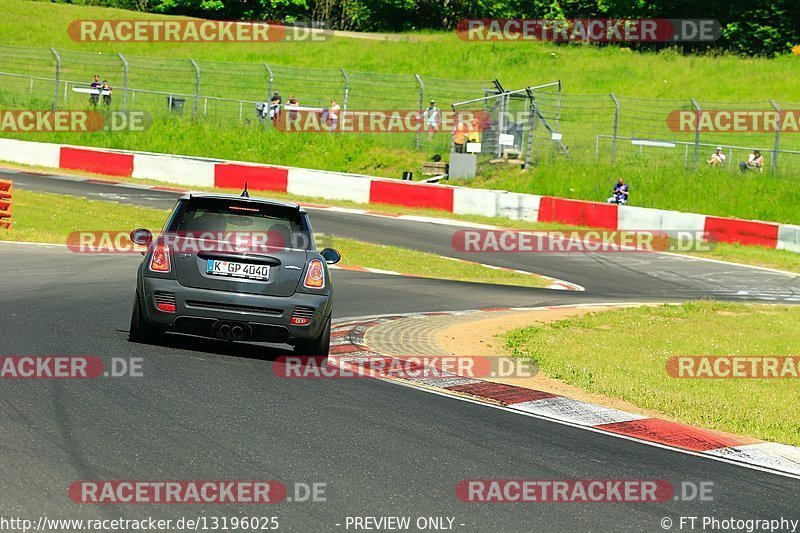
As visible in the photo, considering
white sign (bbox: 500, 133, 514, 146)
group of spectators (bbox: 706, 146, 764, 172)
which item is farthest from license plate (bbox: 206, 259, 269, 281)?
white sign (bbox: 500, 133, 514, 146)

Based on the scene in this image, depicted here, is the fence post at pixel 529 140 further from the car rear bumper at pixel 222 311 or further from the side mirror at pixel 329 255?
the car rear bumper at pixel 222 311

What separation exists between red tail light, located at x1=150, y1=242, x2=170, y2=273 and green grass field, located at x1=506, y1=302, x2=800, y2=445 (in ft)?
12.2

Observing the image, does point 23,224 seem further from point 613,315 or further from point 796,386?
point 796,386

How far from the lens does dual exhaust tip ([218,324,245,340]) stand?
951 centimetres

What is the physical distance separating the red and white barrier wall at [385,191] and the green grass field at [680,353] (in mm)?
7893

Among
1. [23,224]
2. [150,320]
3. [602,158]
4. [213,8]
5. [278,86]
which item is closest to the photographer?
[150,320]

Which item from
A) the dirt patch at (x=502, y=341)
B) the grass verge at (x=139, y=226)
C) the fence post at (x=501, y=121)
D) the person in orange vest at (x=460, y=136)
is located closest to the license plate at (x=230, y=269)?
the dirt patch at (x=502, y=341)

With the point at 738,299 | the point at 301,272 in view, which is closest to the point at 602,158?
the point at 738,299

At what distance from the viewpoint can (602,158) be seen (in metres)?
32.9


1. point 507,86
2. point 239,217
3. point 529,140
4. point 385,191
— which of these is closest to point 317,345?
point 239,217

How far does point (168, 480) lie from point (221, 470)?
33 centimetres

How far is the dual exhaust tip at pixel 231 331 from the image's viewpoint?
9508 millimetres

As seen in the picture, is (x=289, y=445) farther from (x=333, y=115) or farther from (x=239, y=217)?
(x=333, y=115)

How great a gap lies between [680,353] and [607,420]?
5.16 m
